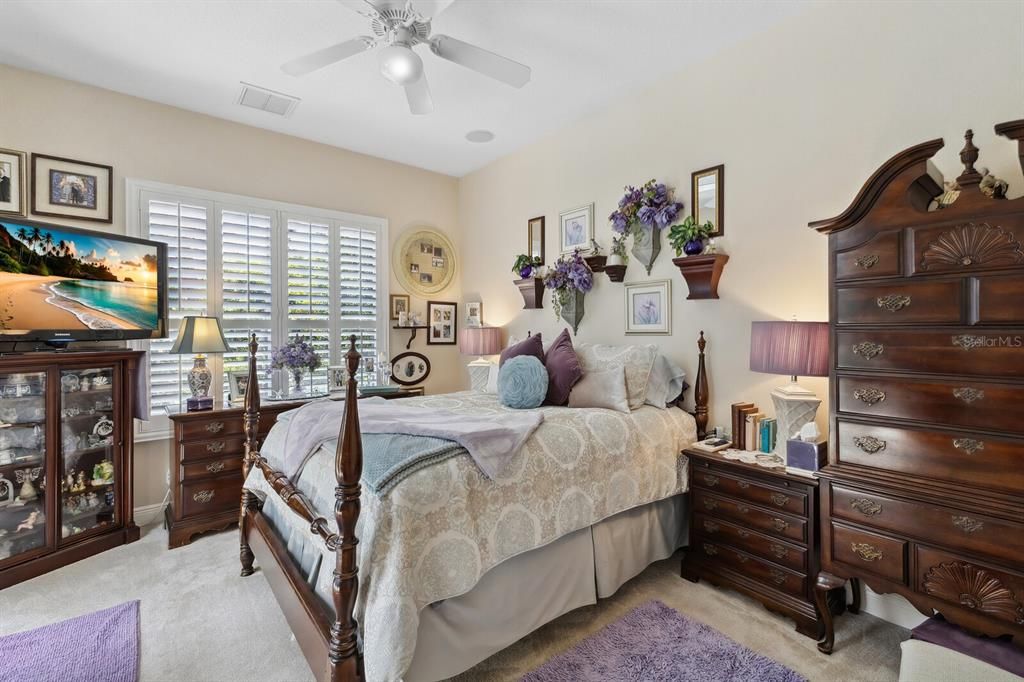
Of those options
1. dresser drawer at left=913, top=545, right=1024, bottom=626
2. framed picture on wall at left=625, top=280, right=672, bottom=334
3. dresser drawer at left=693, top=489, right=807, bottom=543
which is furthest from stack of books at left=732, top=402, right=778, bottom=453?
dresser drawer at left=913, top=545, right=1024, bottom=626

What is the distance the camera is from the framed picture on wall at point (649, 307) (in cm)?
314

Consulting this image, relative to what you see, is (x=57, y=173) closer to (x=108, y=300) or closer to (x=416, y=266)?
(x=108, y=300)

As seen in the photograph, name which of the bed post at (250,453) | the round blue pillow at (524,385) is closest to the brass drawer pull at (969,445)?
the round blue pillow at (524,385)

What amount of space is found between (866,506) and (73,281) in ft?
14.3

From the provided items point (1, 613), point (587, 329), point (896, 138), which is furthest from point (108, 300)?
point (896, 138)

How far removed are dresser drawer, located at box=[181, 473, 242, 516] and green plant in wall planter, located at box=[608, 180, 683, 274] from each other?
3264mm

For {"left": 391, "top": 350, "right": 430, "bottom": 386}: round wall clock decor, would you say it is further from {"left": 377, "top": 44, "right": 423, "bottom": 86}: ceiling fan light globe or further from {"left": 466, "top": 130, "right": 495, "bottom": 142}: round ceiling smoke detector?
{"left": 377, "top": 44, "right": 423, "bottom": 86}: ceiling fan light globe

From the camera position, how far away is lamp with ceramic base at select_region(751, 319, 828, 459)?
2109 mm

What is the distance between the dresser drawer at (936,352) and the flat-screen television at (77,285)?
4.08 metres

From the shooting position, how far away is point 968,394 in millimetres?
1607

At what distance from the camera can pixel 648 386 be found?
2.91m

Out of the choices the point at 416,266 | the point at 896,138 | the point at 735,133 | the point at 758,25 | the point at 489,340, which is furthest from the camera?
the point at 416,266

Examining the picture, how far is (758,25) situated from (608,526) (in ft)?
9.36

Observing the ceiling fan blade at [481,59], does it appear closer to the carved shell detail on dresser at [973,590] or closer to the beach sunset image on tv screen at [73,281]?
the beach sunset image on tv screen at [73,281]
